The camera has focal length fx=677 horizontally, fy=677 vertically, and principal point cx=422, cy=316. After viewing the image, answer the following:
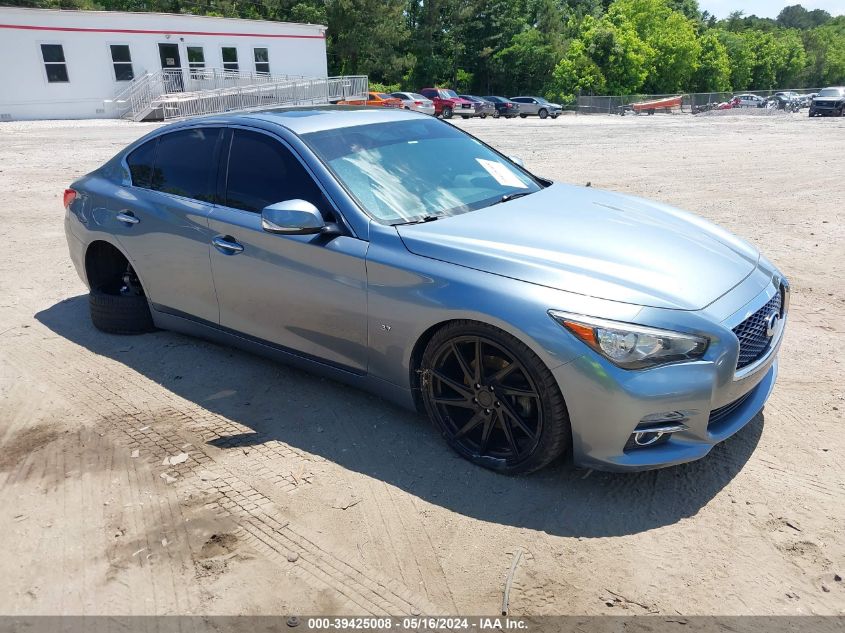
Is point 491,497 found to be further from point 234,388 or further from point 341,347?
point 234,388

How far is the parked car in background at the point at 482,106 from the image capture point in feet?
126

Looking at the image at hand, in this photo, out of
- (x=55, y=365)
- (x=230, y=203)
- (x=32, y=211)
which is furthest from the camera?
(x=32, y=211)

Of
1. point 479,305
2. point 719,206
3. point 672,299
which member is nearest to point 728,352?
point 672,299

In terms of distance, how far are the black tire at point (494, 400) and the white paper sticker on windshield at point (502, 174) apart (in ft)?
4.74

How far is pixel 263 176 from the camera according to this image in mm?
4105

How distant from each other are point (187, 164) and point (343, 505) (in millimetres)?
2640

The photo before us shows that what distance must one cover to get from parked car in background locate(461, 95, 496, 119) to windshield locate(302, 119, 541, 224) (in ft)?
116

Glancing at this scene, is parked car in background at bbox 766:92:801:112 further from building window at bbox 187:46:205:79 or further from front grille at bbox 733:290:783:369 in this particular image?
front grille at bbox 733:290:783:369

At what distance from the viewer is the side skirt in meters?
3.70

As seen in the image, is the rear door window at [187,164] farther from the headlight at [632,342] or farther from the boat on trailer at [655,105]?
the boat on trailer at [655,105]

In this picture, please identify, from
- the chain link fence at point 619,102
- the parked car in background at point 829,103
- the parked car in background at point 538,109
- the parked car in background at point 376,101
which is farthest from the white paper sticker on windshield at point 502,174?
the chain link fence at point 619,102

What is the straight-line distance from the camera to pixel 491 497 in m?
3.22

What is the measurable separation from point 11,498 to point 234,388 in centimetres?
142

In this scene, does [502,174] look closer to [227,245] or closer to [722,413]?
[227,245]
